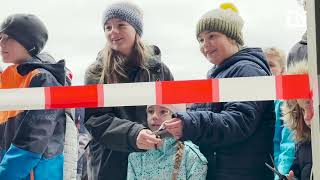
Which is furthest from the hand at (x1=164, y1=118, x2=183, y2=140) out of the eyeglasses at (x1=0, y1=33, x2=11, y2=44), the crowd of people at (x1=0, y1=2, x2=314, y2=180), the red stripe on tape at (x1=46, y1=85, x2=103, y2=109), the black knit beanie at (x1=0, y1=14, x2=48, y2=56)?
the eyeglasses at (x1=0, y1=33, x2=11, y2=44)

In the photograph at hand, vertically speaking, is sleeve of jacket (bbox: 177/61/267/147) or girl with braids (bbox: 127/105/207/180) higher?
sleeve of jacket (bbox: 177/61/267/147)

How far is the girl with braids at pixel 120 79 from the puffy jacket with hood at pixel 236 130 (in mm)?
162

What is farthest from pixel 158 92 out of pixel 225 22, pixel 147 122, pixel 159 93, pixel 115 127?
pixel 225 22

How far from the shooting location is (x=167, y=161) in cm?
223

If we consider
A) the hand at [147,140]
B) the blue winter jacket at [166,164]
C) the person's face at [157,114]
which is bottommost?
the blue winter jacket at [166,164]

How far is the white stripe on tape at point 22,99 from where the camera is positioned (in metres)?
2.21

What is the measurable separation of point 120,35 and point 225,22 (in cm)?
40

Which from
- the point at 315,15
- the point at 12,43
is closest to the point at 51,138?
the point at 12,43

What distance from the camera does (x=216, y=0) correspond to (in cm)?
209

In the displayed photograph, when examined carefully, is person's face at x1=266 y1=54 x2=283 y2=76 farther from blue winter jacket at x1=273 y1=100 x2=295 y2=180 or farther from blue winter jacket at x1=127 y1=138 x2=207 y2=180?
blue winter jacket at x1=127 y1=138 x2=207 y2=180

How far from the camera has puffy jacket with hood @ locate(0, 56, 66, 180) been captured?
226 centimetres

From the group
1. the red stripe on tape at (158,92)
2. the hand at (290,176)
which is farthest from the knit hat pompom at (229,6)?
the hand at (290,176)

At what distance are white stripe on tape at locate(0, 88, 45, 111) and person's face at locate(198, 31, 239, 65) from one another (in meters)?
0.62

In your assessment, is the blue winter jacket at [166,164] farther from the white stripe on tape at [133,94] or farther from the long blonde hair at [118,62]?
the long blonde hair at [118,62]
